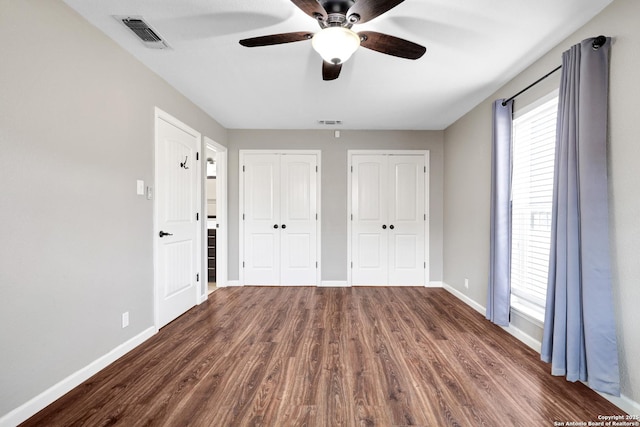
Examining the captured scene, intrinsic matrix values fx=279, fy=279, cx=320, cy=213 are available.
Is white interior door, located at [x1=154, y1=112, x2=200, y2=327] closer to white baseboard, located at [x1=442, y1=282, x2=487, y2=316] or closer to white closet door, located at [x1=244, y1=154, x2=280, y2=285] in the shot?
white closet door, located at [x1=244, y1=154, x2=280, y2=285]

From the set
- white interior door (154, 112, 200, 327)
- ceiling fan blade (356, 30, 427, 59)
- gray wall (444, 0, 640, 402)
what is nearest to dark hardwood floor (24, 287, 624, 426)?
white interior door (154, 112, 200, 327)

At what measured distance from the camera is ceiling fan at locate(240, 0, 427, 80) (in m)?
1.45

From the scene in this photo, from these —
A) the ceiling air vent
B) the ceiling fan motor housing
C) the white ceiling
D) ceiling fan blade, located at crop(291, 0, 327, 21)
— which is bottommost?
ceiling fan blade, located at crop(291, 0, 327, 21)

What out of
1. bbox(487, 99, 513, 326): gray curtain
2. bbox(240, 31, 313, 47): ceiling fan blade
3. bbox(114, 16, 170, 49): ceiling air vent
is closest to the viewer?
bbox(240, 31, 313, 47): ceiling fan blade

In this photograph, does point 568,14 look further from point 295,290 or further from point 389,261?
point 295,290

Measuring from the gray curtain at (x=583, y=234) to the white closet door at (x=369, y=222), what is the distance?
257cm

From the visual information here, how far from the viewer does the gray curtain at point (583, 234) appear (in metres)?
1.68

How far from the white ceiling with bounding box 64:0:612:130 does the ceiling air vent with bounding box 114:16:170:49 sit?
0.15ft

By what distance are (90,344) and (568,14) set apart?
13.1 ft

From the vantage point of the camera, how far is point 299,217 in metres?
4.47

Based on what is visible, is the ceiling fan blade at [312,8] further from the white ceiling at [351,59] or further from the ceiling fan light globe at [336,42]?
the white ceiling at [351,59]

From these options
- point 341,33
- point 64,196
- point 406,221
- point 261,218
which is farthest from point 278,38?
point 406,221

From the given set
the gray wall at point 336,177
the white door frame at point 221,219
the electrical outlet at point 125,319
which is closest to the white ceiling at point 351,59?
the gray wall at point 336,177

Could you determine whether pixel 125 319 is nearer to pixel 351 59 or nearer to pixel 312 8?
pixel 312 8
